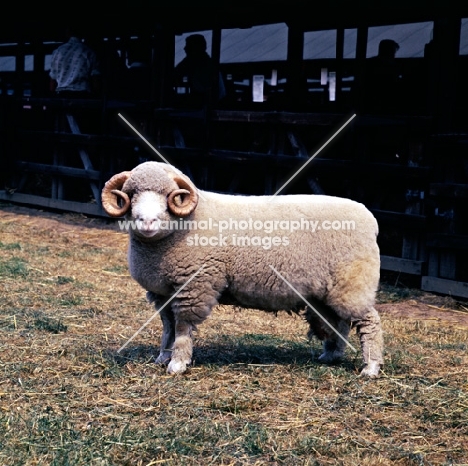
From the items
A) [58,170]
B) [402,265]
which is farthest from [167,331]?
[58,170]

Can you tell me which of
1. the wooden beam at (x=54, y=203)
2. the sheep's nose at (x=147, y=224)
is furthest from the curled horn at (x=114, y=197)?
the wooden beam at (x=54, y=203)

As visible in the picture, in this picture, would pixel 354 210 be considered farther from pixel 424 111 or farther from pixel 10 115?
pixel 10 115

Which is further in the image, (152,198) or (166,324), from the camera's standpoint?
(166,324)

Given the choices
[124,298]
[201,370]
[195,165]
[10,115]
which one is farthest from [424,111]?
[10,115]

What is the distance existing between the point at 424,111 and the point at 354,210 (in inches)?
183

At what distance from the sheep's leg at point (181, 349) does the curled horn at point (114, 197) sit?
0.81m

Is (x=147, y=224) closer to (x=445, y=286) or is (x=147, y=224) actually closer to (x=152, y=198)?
(x=152, y=198)

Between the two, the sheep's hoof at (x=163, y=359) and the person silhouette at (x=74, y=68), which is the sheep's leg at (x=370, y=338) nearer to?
the sheep's hoof at (x=163, y=359)

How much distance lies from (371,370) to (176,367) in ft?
4.05

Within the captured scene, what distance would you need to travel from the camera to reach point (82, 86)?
13.3 m

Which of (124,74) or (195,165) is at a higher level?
(124,74)

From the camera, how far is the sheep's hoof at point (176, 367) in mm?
5340

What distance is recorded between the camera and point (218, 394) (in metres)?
4.95

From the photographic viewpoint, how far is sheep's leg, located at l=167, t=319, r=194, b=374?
5367 millimetres
